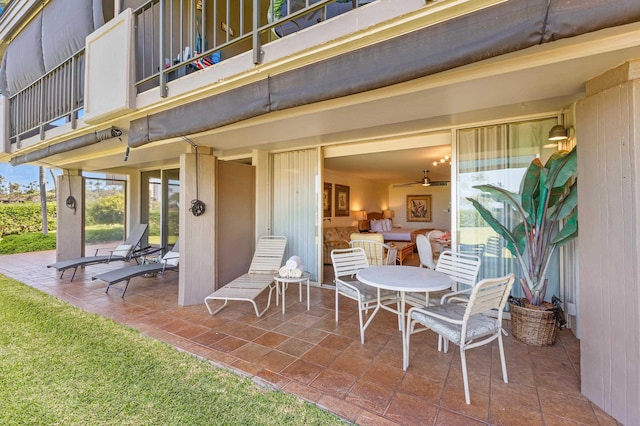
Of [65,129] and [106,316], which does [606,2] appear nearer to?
[106,316]

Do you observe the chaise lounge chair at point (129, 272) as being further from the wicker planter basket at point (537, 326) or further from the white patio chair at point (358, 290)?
the wicker planter basket at point (537, 326)

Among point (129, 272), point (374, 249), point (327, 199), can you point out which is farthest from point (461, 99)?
point (327, 199)

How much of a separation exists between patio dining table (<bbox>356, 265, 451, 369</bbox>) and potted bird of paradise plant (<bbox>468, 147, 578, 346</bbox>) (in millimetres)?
992

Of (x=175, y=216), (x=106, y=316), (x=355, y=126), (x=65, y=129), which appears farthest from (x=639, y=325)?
(x=175, y=216)

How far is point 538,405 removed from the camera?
1.96 metres

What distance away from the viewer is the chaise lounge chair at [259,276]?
3.48m

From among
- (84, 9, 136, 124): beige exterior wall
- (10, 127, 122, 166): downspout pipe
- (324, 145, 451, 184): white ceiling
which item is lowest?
(10, 127, 122, 166): downspout pipe

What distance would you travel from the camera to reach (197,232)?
4.11 metres

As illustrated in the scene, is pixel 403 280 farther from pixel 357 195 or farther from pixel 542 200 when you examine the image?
Answer: pixel 357 195

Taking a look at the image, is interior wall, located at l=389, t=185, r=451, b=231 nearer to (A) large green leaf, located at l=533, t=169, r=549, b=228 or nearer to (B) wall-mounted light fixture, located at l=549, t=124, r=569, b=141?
(B) wall-mounted light fixture, located at l=549, t=124, r=569, b=141

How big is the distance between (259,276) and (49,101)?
5.25 metres

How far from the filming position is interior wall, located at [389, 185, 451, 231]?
10938 millimetres

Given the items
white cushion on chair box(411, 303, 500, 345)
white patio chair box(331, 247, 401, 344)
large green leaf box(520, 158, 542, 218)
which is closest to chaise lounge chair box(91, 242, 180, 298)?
white patio chair box(331, 247, 401, 344)

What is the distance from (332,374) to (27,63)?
27.5 feet
